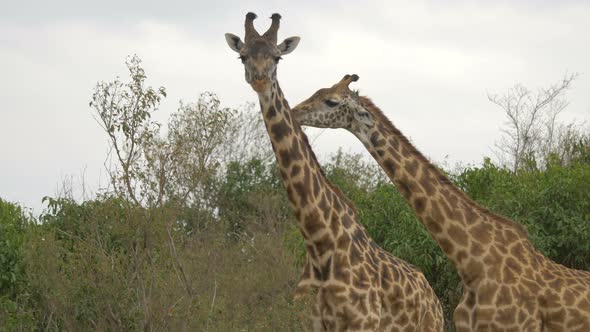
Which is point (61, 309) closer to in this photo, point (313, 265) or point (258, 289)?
point (313, 265)

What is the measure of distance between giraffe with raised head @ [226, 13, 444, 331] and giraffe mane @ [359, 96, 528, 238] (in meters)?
0.71

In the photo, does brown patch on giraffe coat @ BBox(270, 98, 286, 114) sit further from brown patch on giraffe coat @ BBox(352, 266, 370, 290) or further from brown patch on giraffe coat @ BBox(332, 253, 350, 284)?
brown patch on giraffe coat @ BBox(352, 266, 370, 290)

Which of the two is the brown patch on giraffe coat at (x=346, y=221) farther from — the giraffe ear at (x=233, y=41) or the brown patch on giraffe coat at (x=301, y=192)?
the giraffe ear at (x=233, y=41)

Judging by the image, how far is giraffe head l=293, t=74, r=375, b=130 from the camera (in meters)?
10.4

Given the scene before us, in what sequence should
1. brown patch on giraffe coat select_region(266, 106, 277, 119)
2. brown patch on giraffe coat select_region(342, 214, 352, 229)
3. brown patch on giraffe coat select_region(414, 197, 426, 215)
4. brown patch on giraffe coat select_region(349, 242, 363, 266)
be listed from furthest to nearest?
brown patch on giraffe coat select_region(342, 214, 352, 229) → brown patch on giraffe coat select_region(349, 242, 363, 266) → brown patch on giraffe coat select_region(266, 106, 277, 119) → brown patch on giraffe coat select_region(414, 197, 426, 215)

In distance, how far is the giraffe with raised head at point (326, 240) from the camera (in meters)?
9.92

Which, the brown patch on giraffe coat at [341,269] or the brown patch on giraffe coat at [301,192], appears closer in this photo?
the brown patch on giraffe coat at [341,269]

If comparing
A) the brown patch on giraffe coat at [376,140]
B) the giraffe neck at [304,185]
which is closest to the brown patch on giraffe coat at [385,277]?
the giraffe neck at [304,185]

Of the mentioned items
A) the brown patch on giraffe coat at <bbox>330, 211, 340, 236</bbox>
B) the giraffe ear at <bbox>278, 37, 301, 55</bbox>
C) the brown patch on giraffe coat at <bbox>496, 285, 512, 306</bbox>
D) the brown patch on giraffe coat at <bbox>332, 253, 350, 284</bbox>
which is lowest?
the brown patch on giraffe coat at <bbox>496, 285, 512, 306</bbox>

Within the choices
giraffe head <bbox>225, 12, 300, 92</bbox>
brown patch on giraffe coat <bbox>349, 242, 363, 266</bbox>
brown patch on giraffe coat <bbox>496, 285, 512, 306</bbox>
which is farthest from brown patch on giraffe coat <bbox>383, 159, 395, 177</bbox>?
brown patch on giraffe coat <bbox>496, 285, 512, 306</bbox>

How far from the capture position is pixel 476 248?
9.62 meters

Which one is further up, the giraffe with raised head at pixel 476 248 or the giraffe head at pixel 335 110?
the giraffe head at pixel 335 110

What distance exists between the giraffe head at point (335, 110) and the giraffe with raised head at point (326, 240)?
0.87 ft

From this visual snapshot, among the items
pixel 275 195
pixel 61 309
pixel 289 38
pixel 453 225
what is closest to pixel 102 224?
pixel 61 309
